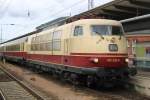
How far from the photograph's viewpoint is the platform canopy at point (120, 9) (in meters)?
19.5

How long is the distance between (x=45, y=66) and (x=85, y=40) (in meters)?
7.29

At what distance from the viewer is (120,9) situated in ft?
71.1

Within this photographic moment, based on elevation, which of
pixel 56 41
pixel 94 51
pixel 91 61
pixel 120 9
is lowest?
pixel 91 61

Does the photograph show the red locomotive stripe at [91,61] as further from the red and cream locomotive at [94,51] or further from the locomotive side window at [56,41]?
the locomotive side window at [56,41]

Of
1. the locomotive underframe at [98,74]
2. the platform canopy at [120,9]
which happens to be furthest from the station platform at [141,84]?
the platform canopy at [120,9]

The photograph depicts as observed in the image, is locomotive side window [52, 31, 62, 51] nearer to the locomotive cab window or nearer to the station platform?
the locomotive cab window

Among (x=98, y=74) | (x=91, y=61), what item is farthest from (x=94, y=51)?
(x=98, y=74)

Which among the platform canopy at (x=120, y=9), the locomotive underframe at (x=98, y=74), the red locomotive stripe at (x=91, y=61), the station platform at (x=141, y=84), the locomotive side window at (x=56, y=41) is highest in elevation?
the platform canopy at (x=120, y=9)

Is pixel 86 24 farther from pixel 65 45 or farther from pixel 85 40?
pixel 65 45

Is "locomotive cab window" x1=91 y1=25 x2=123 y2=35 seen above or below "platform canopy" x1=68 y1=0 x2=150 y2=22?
below

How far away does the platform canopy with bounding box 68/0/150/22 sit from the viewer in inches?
768

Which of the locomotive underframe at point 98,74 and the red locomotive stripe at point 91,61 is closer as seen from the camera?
the locomotive underframe at point 98,74

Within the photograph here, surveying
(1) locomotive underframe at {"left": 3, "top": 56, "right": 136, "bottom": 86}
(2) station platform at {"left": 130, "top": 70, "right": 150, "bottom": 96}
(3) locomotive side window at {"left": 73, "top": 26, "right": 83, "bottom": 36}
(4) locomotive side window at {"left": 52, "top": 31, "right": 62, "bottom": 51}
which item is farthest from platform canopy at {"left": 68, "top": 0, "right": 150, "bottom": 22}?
(2) station platform at {"left": 130, "top": 70, "right": 150, "bottom": 96}

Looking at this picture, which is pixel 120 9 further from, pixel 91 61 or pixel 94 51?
pixel 91 61
